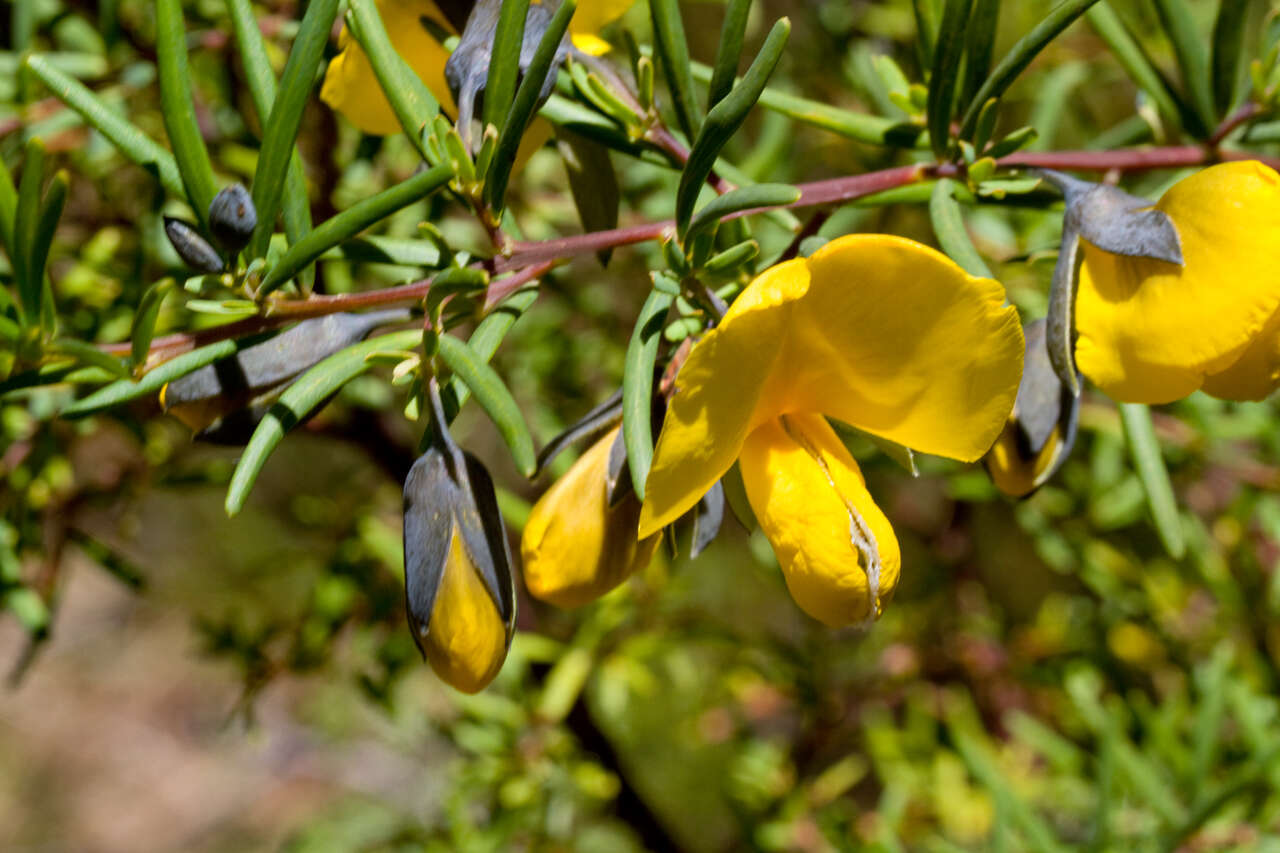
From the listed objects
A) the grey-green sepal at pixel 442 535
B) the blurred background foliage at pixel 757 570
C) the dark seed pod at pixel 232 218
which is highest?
the dark seed pod at pixel 232 218

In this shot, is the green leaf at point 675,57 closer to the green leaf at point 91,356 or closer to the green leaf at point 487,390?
the green leaf at point 487,390

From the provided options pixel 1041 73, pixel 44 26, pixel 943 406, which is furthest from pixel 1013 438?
pixel 1041 73

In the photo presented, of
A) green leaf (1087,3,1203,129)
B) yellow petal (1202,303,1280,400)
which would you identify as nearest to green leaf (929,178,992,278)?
yellow petal (1202,303,1280,400)

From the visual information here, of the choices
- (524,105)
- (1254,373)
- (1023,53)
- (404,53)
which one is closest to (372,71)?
(404,53)

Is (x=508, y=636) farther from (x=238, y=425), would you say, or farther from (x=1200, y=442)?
(x=1200, y=442)

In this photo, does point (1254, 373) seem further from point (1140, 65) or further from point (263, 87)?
point (263, 87)

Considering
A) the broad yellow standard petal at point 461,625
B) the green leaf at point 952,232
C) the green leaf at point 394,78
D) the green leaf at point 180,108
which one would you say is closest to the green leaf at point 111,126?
the green leaf at point 180,108
